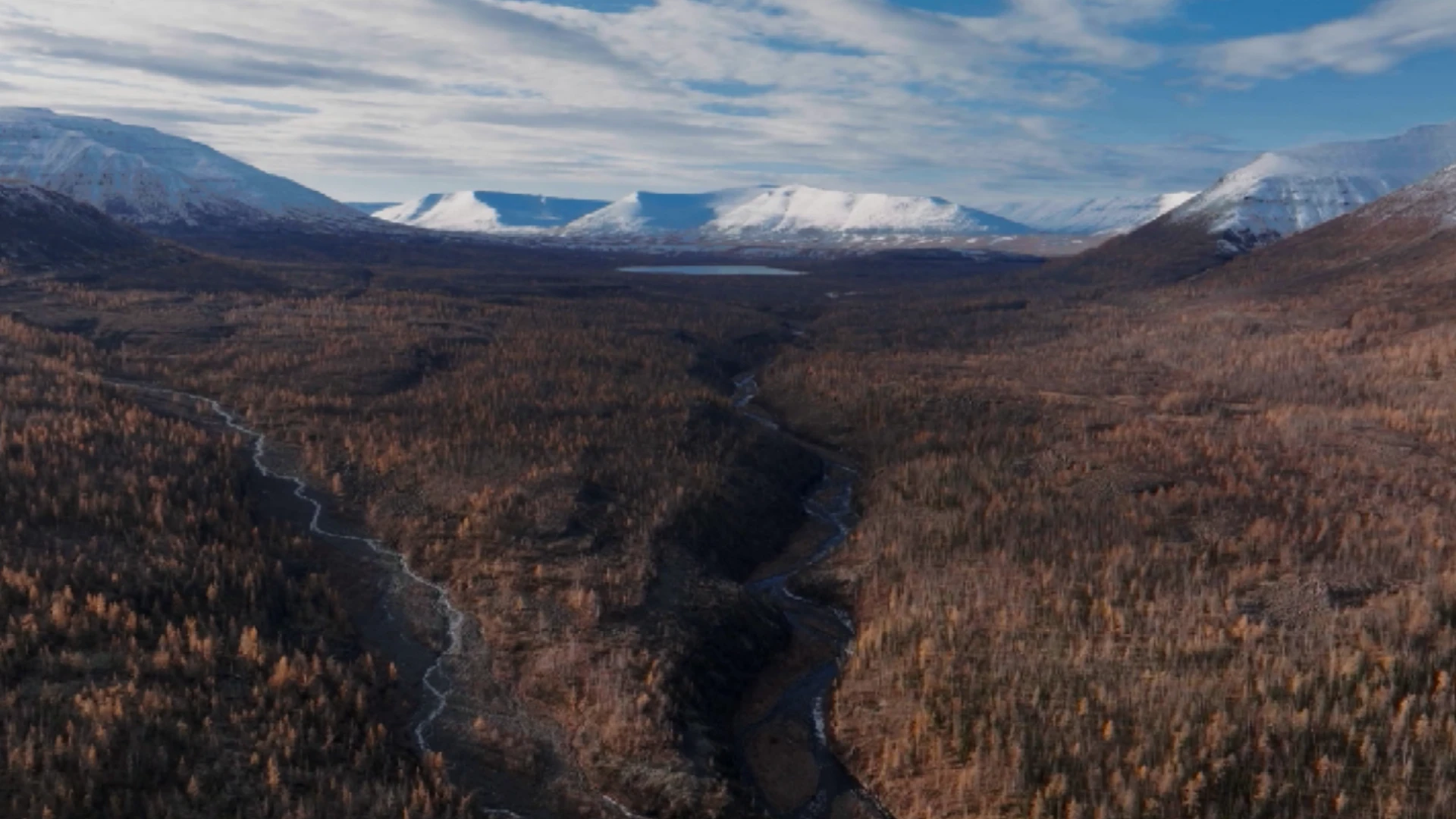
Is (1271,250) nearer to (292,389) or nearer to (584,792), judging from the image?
(292,389)

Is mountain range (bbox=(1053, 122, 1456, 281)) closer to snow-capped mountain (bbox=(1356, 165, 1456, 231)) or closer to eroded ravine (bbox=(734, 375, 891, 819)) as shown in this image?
snow-capped mountain (bbox=(1356, 165, 1456, 231))

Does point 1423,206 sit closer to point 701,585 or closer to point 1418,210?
point 1418,210

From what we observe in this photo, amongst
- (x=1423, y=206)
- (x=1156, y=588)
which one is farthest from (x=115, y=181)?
(x=1156, y=588)

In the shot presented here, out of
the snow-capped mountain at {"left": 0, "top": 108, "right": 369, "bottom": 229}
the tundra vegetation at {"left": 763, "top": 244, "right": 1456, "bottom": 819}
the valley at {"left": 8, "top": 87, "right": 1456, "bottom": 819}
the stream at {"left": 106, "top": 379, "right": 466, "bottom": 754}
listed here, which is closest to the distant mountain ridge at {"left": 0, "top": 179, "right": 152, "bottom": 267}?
the valley at {"left": 8, "top": 87, "right": 1456, "bottom": 819}

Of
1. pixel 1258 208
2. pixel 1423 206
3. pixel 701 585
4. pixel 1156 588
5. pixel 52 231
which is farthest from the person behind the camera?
pixel 1258 208

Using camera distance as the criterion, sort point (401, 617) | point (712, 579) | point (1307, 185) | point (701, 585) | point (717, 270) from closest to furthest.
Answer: point (401, 617)
point (701, 585)
point (712, 579)
point (1307, 185)
point (717, 270)

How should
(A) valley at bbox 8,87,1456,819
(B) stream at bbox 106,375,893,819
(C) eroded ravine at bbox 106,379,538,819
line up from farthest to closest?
(C) eroded ravine at bbox 106,379,538,819 → (B) stream at bbox 106,375,893,819 → (A) valley at bbox 8,87,1456,819
